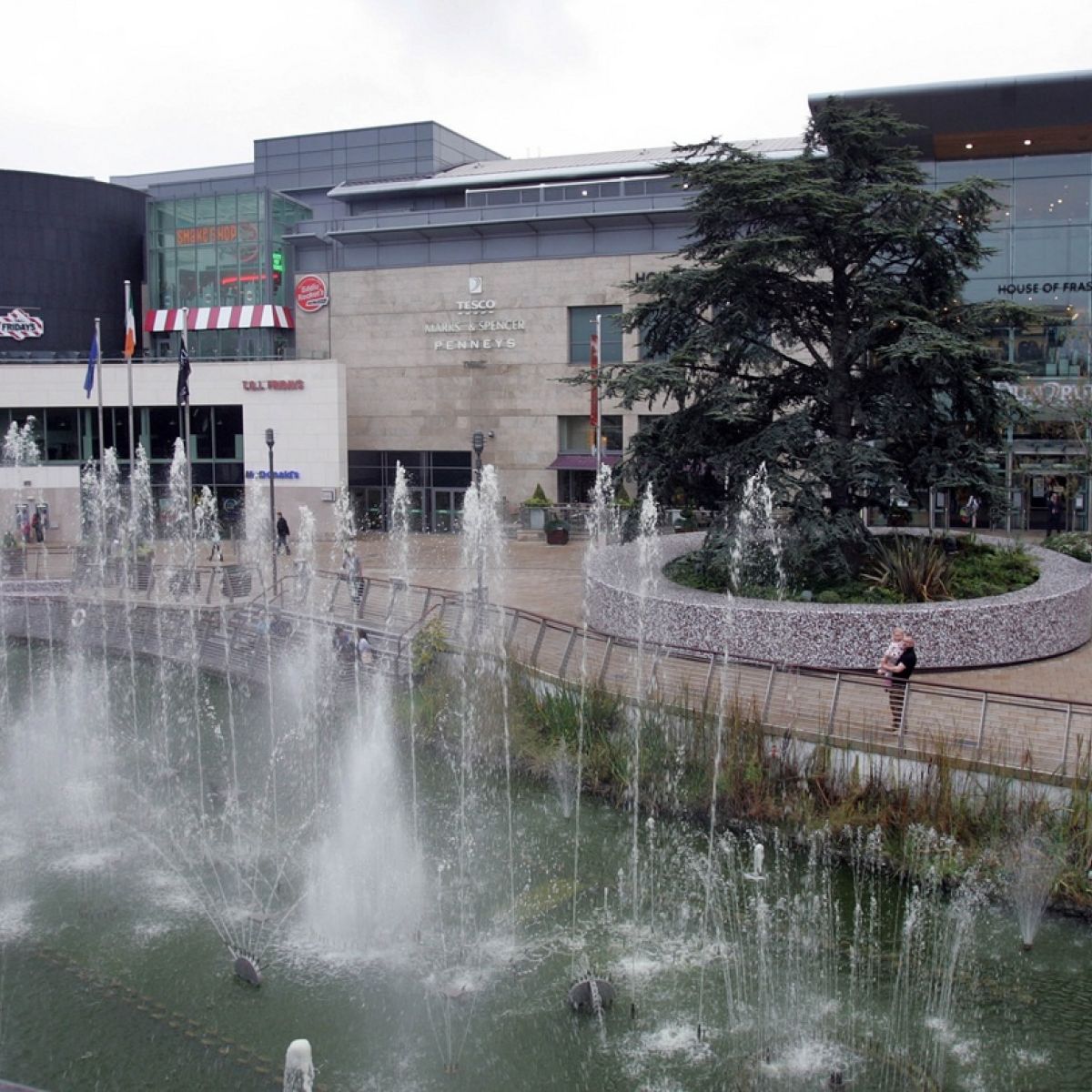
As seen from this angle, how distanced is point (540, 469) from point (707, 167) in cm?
2410

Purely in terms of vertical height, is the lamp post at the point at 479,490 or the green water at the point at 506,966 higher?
the lamp post at the point at 479,490

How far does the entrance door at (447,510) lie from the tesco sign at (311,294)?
847 centimetres

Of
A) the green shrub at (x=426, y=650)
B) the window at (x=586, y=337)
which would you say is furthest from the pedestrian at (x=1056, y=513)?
the green shrub at (x=426, y=650)

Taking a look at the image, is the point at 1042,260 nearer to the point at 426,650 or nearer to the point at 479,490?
the point at 479,490

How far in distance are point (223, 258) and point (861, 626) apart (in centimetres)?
3546

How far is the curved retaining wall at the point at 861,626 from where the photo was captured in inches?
727

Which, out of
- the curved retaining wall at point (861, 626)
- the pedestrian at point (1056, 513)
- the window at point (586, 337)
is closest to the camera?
the curved retaining wall at point (861, 626)

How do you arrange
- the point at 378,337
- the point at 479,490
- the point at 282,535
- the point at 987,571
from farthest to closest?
the point at 378,337 < the point at 479,490 < the point at 282,535 < the point at 987,571

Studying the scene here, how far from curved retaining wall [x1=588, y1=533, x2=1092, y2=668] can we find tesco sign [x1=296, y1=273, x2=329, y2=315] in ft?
98.3

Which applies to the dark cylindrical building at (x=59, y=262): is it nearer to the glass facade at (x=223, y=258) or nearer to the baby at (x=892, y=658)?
the glass facade at (x=223, y=258)

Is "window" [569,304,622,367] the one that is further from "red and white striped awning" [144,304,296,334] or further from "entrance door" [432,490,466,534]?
"red and white striped awning" [144,304,296,334]

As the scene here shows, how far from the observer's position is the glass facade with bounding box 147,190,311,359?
46.4 meters

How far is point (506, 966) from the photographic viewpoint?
11414 millimetres

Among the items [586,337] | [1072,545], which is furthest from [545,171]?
[1072,545]
